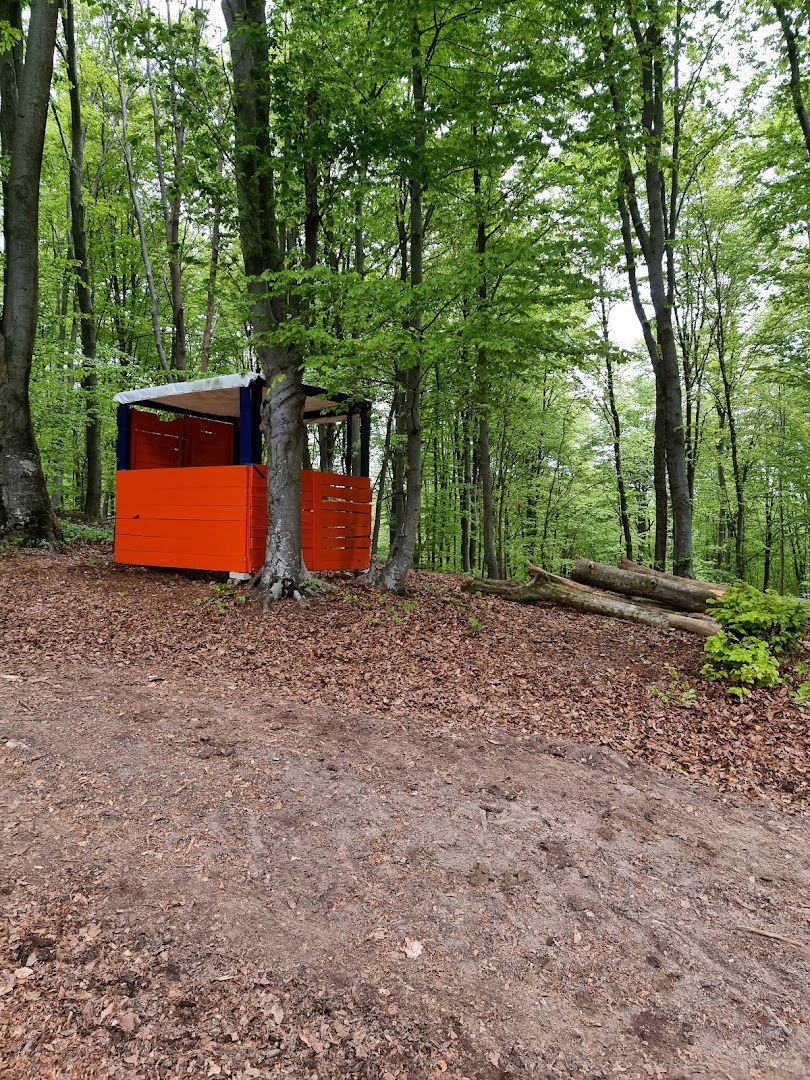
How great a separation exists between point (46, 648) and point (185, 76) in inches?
241

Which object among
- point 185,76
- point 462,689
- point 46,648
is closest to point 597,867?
point 462,689

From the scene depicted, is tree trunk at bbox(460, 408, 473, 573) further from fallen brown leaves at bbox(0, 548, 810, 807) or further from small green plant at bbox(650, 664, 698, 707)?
small green plant at bbox(650, 664, 698, 707)

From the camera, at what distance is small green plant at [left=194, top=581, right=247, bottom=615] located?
6.48m

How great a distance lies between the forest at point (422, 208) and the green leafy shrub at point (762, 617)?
295 centimetres

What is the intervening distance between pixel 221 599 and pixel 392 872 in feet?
16.5

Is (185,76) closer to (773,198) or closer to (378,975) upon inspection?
(378,975)

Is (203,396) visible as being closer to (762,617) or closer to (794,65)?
(762,617)

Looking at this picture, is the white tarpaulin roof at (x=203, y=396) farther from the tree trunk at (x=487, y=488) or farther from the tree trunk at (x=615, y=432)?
the tree trunk at (x=615, y=432)

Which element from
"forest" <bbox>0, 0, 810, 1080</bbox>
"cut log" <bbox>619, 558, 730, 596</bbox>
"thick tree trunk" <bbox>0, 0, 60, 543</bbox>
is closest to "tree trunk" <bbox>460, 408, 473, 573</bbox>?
"forest" <bbox>0, 0, 810, 1080</bbox>

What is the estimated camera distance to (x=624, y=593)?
7309mm

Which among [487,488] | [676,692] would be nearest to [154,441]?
[487,488]

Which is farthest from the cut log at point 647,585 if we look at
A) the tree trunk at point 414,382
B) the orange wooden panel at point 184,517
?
the orange wooden panel at point 184,517

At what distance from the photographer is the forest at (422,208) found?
575 centimetres

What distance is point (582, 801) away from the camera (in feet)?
10.0
